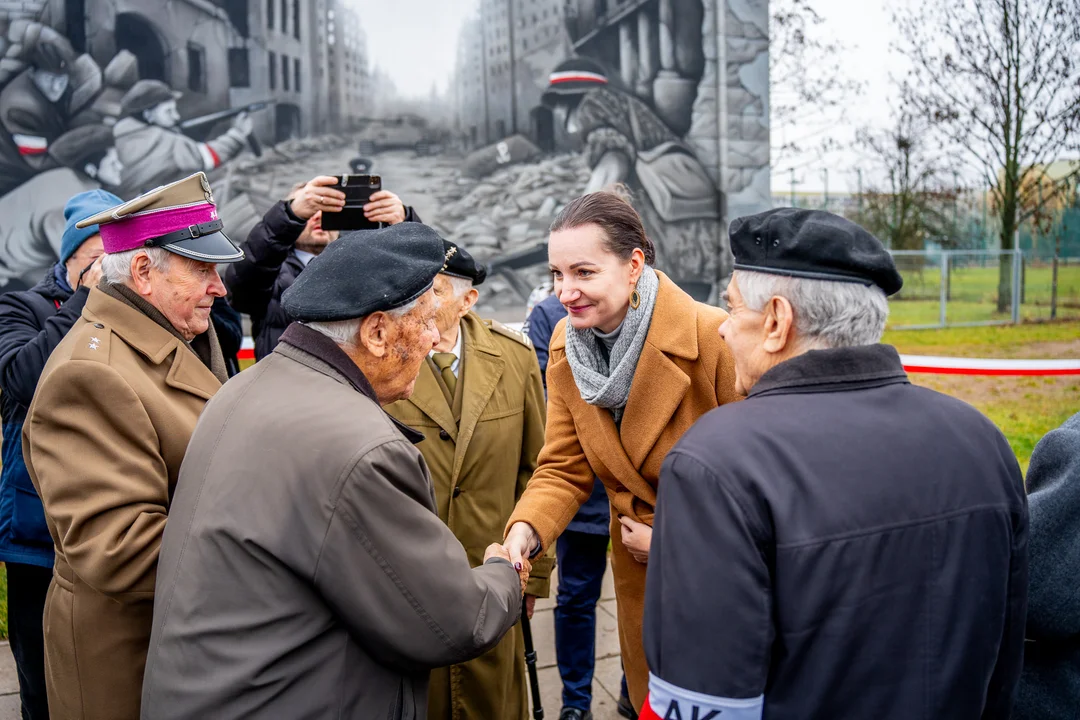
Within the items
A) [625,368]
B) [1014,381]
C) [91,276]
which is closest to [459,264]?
[625,368]

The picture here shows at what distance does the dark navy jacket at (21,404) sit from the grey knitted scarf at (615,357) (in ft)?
6.17

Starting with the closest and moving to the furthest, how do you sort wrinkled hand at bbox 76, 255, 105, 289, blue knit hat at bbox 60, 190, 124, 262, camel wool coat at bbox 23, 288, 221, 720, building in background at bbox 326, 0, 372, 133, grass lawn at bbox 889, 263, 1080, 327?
camel wool coat at bbox 23, 288, 221, 720 → wrinkled hand at bbox 76, 255, 105, 289 → blue knit hat at bbox 60, 190, 124, 262 → building in background at bbox 326, 0, 372, 133 → grass lawn at bbox 889, 263, 1080, 327

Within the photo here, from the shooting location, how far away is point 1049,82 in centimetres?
1560

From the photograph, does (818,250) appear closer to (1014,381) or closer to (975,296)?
(1014,381)

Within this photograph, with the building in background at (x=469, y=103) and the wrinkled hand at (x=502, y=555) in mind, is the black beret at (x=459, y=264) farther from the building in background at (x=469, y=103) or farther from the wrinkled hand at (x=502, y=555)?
the building in background at (x=469, y=103)

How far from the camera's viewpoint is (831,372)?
1600 millimetres

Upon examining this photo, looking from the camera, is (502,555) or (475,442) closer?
(502,555)

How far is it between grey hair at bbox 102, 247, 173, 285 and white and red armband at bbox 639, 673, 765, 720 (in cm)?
196

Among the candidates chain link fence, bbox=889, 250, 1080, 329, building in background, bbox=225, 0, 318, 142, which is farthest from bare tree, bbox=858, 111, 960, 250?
building in background, bbox=225, 0, 318, 142

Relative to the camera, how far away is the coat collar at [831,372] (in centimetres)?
160

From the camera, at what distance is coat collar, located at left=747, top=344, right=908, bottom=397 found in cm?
160

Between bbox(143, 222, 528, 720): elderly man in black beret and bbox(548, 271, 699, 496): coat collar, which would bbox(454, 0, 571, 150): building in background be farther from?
bbox(143, 222, 528, 720): elderly man in black beret

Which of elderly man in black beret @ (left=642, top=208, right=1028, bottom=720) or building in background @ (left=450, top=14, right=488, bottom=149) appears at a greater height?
building in background @ (left=450, top=14, right=488, bottom=149)

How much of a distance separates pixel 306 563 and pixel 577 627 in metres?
2.38
